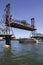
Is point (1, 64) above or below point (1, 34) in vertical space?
below

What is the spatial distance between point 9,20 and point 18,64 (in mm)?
53617

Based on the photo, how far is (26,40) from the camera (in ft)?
358

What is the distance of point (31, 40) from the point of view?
105562 mm

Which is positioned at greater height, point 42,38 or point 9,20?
point 9,20

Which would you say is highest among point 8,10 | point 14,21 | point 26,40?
point 8,10

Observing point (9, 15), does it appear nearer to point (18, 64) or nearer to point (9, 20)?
point (9, 20)

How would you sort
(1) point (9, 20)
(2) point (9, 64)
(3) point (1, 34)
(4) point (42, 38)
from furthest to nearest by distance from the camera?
1. (4) point (42, 38)
2. (1) point (9, 20)
3. (3) point (1, 34)
4. (2) point (9, 64)


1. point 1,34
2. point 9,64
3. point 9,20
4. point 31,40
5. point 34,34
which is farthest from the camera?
point 34,34

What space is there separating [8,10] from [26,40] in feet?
120

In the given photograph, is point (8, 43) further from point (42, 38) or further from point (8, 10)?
point (42, 38)

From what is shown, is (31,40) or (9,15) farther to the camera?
(31,40)

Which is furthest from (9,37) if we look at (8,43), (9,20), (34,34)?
(34,34)

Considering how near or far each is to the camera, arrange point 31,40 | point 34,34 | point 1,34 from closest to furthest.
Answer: point 1,34, point 31,40, point 34,34

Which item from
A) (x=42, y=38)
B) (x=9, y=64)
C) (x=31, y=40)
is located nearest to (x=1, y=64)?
(x=9, y=64)
